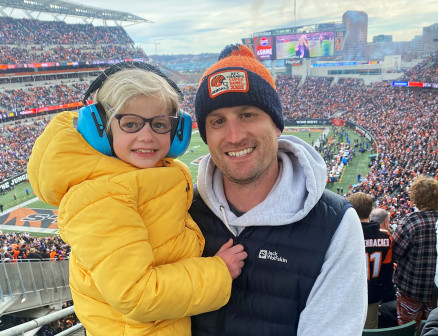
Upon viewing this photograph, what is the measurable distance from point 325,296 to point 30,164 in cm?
144

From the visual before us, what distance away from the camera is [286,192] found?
1.64 m

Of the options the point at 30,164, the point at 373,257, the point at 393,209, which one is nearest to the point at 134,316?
the point at 30,164

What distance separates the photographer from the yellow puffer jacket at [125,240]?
1466mm

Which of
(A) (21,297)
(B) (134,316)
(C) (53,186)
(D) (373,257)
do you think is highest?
(C) (53,186)

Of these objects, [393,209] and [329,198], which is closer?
[329,198]

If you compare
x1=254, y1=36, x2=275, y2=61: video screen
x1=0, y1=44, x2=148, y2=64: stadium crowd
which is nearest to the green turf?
x1=0, y1=44, x2=148, y2=64: stadium crowd

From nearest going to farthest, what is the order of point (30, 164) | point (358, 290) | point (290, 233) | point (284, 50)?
point (358, 290), point (290, 233), point (30, 164), point (284, 50)

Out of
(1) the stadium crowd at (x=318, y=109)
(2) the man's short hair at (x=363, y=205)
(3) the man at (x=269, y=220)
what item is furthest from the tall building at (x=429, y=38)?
(3) the man at (x=269, y=220)

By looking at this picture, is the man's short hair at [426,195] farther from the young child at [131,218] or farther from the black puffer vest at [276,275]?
the young child at [131,218]

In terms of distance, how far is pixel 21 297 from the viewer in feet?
18.7

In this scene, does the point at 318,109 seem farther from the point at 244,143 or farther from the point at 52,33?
the point at 244,143

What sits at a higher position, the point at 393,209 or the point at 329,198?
the point at 329,198

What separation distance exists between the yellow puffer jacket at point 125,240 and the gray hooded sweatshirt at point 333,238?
0.80 ft

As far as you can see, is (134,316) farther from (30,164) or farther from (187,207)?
(30,164)
